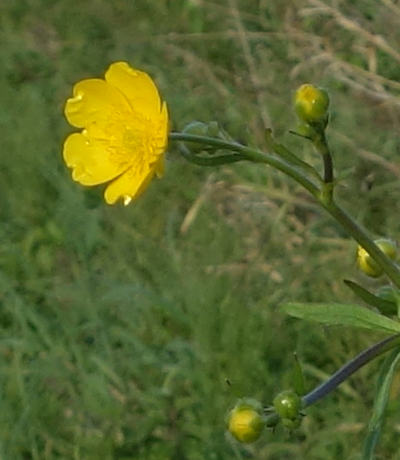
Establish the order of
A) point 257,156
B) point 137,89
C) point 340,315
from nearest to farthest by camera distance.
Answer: point 257,156 → point 340,315 → point 137,89

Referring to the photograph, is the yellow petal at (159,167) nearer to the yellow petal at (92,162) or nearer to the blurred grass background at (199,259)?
the yellow petal at (92,162)

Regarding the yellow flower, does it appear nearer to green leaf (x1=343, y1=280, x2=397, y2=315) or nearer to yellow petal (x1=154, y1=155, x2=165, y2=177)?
yellow petal (x1=154, y1=155, x2=165, y2=177)

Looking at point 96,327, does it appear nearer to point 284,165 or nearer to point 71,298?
point 71,298

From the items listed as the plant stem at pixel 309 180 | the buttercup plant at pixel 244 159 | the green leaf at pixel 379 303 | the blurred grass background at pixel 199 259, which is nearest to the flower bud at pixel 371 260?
the buttercup plant at pixel 244 159

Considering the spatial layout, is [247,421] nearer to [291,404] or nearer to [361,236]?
[291,404]

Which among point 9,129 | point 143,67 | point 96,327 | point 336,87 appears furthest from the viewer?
point 143,67

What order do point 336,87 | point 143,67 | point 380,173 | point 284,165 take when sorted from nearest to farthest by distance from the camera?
point 284,165 < point 380,173 < point 336,87 < point 143,67

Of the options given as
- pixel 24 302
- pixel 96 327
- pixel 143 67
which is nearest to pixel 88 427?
pixel 96 327

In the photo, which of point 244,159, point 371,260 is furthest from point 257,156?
point 371,260
